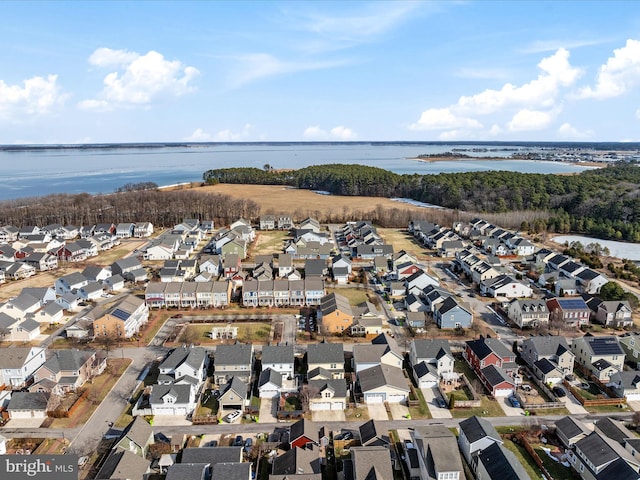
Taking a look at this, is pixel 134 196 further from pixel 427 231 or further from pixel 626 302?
pixel 626 302

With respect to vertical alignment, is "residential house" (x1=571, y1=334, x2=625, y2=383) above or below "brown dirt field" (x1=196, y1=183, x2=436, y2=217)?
below

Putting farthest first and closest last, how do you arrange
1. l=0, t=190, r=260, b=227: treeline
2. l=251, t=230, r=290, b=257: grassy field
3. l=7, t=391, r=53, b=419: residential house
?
l=0, t=190, r=260, b=227: treeline, l=251, t=230, r=290, b=257: grassy field, l=7, t=391, r=53, b=419: residential house

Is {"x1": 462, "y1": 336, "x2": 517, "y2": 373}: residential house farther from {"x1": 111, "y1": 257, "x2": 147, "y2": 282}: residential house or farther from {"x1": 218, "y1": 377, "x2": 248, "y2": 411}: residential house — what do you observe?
{"x1": 111, "y1": 257, "x2": 147, "y2": 282}: residential house

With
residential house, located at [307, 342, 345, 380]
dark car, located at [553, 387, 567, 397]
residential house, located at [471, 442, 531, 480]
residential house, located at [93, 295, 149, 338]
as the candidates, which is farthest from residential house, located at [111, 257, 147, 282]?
dark car, located at [553, 387, 567, 397]

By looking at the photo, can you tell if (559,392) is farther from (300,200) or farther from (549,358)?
(300,200)

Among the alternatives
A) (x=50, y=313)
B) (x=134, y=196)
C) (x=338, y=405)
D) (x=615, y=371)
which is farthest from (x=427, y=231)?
(x=134, y=196)

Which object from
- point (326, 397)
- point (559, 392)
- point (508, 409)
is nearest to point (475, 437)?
point (508, 409)
